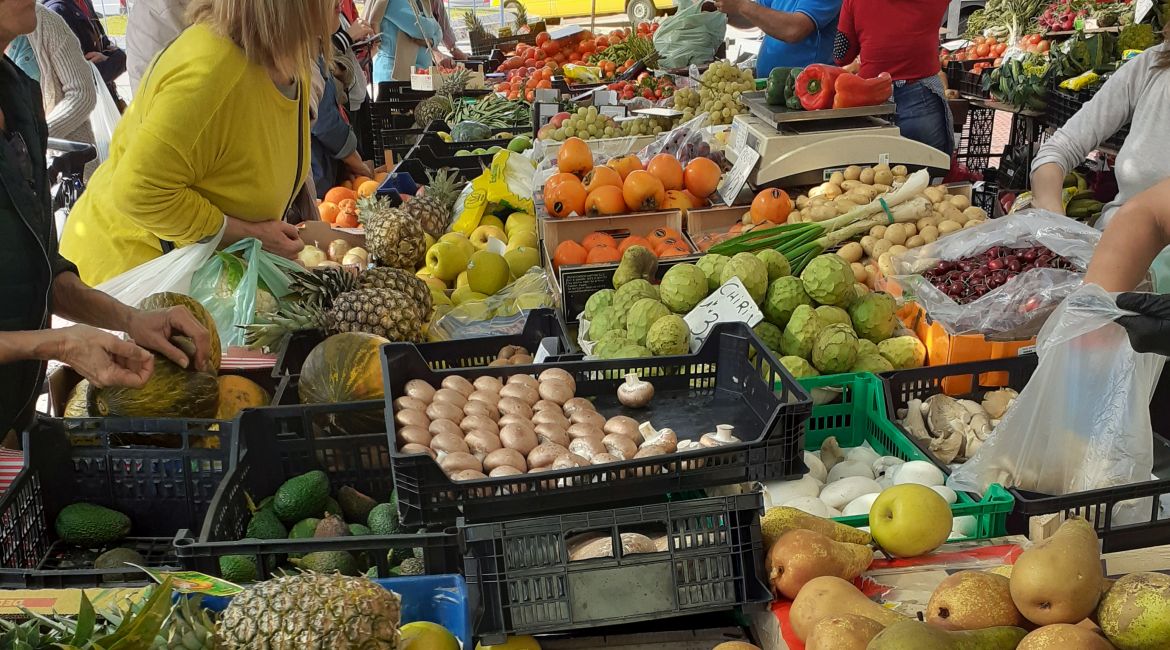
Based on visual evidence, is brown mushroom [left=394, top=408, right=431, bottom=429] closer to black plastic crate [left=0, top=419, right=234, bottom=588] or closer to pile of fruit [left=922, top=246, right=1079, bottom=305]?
black plastic crate [left=0, top=419, right=234, bottom=588]

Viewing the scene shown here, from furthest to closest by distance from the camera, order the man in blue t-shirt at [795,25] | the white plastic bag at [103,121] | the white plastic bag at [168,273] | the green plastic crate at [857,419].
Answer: the white plastic bag at [103,121] → the man in blue t-shirt at [795,25] → the white plastic bag at [168,273] → the green plastic crate at [857,419]

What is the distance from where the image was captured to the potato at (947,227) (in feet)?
12.0

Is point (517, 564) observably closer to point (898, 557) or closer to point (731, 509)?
point (731, 509)

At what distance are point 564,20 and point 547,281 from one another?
12411 mm

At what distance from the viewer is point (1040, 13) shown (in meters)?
10.4

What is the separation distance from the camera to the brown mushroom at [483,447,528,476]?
73.5 inches

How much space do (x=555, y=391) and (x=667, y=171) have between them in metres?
2.21

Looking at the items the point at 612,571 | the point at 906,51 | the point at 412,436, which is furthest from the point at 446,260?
the point at 906,51

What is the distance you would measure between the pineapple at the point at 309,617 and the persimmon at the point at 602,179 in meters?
2.75

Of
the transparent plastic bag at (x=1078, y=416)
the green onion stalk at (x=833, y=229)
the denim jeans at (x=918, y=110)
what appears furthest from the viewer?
the denim jeans at (x=918, y=110)

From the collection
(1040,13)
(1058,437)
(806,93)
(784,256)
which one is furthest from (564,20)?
(1058,437)

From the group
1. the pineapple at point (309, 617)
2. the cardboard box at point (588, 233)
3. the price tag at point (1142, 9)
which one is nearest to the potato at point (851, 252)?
the cardboard box at point (588, 233)

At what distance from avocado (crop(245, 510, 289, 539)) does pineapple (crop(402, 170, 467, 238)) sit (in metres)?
2.23

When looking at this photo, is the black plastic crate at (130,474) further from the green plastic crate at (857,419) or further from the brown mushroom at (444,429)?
the green plastic crate at (857,419)
